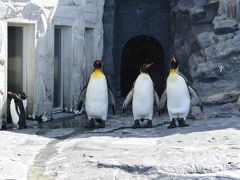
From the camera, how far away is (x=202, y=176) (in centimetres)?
623

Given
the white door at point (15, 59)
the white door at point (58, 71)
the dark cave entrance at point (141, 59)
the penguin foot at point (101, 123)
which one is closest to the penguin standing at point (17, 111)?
the white door at point (15, 59)

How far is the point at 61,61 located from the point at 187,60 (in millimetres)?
2583

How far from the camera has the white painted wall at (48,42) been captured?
396 inches

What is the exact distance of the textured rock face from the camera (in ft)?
35.0

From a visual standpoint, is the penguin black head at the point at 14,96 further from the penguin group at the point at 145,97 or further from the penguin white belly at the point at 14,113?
the penguin group at the point at 145,97

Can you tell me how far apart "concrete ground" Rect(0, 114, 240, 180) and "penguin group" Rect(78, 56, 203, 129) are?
0.22 meters

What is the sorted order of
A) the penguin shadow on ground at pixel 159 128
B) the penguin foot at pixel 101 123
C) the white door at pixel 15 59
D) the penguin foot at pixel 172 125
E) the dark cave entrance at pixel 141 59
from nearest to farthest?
the penguin shadow on ground at pixel 159 128 → the penguin foot at pixel 172 125 → the penguin foot at pixel 101 123 → the white door at pixel 15 59 → the dark cave entrance at pixel 141 59

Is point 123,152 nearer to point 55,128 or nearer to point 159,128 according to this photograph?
point 159,128

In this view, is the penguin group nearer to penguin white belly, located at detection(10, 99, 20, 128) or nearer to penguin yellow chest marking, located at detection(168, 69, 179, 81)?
penguin yellow chest marking, located at detection(168, 69, 179, 81)

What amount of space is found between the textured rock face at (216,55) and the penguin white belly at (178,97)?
2.99 ft

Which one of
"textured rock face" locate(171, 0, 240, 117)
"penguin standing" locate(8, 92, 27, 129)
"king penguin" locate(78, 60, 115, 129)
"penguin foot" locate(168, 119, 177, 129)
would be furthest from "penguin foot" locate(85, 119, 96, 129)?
"textured rock face" locate(171, 0, 240, 117)

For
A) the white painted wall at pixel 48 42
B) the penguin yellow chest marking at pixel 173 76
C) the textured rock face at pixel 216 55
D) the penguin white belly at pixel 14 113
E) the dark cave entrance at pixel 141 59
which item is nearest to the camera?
the penguin white belly at pixel 14 113

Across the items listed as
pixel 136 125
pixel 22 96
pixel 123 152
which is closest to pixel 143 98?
pixel 136 125

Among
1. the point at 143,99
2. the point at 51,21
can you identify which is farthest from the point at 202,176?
the point at 51,21
